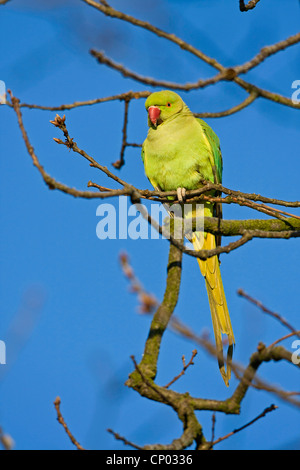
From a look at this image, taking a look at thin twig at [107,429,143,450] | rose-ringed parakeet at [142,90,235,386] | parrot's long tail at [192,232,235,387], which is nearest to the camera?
thin twig at [107,429,143,450]

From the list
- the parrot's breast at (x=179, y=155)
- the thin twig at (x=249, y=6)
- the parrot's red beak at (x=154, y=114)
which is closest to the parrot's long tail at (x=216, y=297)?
the parrot's breast at (x=179, y=155)

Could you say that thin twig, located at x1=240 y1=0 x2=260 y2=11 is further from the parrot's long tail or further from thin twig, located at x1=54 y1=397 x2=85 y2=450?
thin twig, located at x1=54 y1=397 x2=85 y2=450

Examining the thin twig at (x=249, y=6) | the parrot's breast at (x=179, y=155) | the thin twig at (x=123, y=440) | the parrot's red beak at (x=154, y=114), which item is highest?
the parrot's red beak at (x=154, y=114)

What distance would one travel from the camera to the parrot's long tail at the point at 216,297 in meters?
3.32

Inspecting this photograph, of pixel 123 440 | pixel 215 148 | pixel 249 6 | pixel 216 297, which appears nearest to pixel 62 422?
pixel 123 440

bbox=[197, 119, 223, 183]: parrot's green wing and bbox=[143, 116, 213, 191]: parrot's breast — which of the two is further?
bbox=[197, 119, 223, 183]: parrot's green wing

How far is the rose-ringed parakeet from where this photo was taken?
408 cm

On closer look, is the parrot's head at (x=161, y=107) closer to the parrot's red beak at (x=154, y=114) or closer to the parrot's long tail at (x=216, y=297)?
the parrot's red beak at (x=154, y=114)

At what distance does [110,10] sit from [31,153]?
1.92ft

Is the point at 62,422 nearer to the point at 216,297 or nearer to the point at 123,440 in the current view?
the point at 123,440

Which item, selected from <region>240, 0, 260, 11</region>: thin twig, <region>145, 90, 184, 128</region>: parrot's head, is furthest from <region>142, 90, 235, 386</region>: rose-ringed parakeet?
<region>240, 0, 260, 11</region>: thin twig
